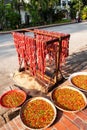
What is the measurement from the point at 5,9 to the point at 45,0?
5.21 metres

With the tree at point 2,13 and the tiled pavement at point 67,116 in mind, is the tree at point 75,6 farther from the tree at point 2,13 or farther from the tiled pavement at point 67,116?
the tiled pavement at point 67,116

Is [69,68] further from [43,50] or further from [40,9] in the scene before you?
[40,9]

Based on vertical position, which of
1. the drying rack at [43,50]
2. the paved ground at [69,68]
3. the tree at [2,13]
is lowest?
the paved ground at [69,68]

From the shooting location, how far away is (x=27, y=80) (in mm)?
3873

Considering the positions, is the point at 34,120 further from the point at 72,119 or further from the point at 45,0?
the point at 45,0

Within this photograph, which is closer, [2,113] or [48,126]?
[48,126]

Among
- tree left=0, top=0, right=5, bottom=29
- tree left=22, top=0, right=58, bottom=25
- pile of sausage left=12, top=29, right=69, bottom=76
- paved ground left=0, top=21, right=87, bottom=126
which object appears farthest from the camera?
tree left=22, top=0, right=58, bottom=25

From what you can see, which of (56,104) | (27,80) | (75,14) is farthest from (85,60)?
(75,14)

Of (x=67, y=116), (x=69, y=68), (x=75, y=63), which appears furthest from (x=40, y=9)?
(x=67, y=116)

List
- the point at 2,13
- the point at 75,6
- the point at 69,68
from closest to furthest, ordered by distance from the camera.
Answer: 1. the point at 69,68
2. the point at 2,13
3. the point at 75,6

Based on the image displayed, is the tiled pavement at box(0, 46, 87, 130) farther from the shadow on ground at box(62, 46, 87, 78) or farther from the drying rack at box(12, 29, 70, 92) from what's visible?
the drying rack at box(12, 29, 70, 92)

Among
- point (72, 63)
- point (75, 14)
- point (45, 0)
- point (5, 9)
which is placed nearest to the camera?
point (72, 63)

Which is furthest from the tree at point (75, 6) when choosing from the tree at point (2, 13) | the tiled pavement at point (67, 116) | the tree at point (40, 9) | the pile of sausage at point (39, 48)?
the pile of sausage at point (39, 48)

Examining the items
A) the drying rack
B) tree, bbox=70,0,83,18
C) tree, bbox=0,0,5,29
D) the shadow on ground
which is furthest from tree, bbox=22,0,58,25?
the drying rack
